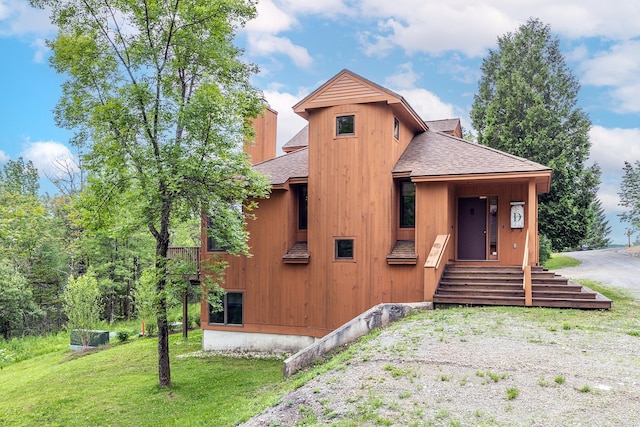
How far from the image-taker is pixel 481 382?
586cm

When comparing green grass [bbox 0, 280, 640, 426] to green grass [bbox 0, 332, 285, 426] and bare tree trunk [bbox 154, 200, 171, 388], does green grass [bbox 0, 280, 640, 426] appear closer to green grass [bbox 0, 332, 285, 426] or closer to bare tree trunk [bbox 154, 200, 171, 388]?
green grass [bbox 0, 332, 285, 426]

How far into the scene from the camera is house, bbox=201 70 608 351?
12.2 metres

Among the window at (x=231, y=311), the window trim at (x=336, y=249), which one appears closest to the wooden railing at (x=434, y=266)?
the window trim at (x=336, y=249)

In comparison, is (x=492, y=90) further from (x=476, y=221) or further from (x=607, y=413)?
(x=607, y=413)

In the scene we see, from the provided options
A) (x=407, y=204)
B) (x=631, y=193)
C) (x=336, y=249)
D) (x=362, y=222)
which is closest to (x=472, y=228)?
(x=407, y=204)

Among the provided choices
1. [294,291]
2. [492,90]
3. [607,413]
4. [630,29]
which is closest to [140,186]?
[294,291]

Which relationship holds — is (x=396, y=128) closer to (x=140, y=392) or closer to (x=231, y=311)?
(x=231, y=311)

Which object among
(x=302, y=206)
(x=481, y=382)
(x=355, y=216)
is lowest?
(x=481, y=382)

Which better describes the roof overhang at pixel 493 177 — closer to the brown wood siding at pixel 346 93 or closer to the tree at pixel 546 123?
the brown wood siding at pixel 346 93

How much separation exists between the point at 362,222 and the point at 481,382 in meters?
7.02

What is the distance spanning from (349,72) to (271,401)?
8963mm

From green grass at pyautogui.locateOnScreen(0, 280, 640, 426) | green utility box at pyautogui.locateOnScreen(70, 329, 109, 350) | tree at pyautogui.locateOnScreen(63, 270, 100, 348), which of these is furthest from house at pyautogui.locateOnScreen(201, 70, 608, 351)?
green utility box at pyautogui.locateOnScreen(70, 329, 109, 350)

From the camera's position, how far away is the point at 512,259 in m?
13.2

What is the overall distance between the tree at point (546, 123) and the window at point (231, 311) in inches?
562
